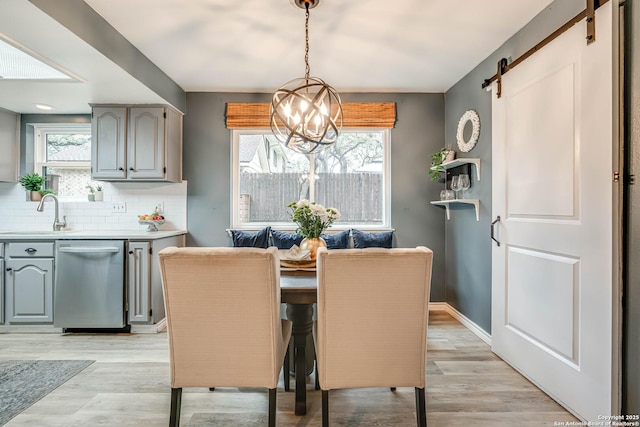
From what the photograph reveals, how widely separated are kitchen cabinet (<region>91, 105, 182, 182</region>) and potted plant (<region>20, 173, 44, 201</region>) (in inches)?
31.1

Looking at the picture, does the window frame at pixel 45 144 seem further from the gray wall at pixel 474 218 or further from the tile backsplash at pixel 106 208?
the gray wall at pixel 474 218

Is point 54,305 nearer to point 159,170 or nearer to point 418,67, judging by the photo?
point 159,170

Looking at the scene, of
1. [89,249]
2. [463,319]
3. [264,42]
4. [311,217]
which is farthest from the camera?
[463,319]

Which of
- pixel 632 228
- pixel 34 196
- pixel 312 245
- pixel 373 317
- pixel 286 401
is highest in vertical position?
pixel 34 196

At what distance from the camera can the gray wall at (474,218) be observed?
2528 mm

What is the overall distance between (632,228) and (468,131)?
5.97 ft

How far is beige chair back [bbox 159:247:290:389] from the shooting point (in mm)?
1419

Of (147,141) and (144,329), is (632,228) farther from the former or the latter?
(147,141)

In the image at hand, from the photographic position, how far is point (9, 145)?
3.58 m

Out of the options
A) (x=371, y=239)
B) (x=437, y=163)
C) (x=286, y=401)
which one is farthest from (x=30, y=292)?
(x=437, y=163)

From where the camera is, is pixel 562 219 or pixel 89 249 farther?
pixel 89 249

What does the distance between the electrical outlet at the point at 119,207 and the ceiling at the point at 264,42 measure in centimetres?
107

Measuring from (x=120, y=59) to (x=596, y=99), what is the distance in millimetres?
3005

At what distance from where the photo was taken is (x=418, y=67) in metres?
3.05
